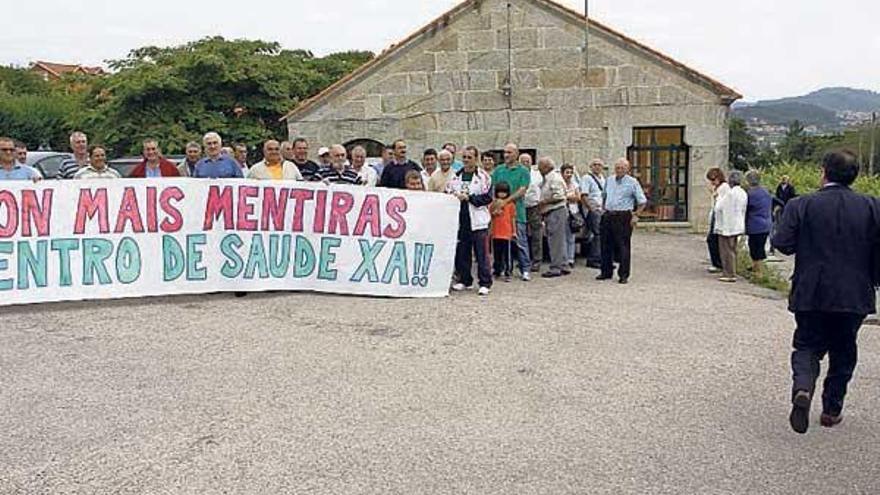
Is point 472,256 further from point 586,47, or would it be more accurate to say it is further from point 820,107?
point 820,107

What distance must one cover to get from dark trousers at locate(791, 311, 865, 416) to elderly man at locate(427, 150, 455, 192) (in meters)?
6.02

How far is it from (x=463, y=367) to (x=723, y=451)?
2510 mm

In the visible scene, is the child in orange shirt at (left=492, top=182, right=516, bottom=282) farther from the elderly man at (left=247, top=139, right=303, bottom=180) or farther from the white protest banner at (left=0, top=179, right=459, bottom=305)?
the elderly man at (left=247, top=139, right=303, bottom=180)

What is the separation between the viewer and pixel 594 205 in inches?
520

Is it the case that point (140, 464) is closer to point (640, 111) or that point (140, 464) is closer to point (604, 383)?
point (604, 383)

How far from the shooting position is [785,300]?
10719 mm

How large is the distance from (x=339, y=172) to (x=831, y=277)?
6.56m

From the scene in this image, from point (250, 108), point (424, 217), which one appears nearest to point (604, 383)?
point (424, 217)

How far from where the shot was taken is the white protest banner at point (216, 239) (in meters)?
9.65

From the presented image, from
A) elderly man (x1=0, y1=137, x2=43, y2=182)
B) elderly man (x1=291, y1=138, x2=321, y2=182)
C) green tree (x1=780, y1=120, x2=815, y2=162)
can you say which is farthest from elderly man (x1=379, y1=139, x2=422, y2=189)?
green tree (x1=780, y1=120, x2=815, y2=162)

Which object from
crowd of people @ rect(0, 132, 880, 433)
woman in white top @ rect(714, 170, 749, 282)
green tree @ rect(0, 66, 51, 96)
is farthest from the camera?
green tree @ rect(0, 66, 51, 96)

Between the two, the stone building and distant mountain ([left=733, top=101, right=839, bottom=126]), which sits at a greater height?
distant mountain ([left=733, top=101, right=839, bottom=126])

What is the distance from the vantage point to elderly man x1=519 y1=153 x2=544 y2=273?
12406 mm

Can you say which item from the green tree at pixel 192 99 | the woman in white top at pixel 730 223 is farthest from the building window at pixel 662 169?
the green tree at pixel 192 99
